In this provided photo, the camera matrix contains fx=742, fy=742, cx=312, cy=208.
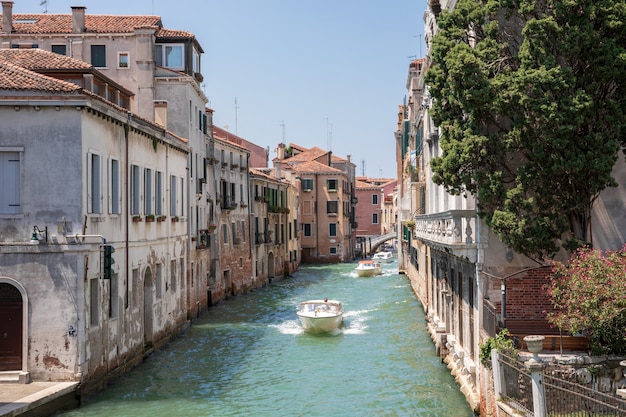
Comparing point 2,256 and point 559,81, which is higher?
point 559,81

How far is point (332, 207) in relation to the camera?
61.2 metres

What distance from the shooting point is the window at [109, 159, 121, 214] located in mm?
16984

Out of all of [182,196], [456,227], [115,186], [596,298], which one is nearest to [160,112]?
[182,196]

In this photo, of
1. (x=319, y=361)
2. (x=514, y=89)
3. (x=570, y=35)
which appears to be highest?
(x=570, y=35)

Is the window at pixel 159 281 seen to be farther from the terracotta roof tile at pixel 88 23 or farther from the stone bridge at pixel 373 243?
the stone bridge at pixel 373 243

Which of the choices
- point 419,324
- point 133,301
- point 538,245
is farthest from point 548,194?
point 419,324

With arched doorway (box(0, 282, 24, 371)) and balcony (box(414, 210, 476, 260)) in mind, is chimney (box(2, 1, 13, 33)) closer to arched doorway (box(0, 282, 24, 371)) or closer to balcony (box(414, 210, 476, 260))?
arched doorway (box(0, 282, 24, 371))

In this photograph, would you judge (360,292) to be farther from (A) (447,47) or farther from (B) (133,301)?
(A) (447,47)

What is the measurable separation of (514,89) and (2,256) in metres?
10.1

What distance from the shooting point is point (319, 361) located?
66.1 ft

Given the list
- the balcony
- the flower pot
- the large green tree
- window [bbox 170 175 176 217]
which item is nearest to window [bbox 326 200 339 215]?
window [bbox 170 175 176 217]

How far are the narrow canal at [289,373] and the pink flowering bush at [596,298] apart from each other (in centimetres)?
395

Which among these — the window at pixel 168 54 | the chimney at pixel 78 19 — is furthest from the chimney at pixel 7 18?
the window at pixel 168 54

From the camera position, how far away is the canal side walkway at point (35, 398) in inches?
491
